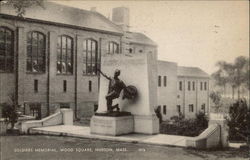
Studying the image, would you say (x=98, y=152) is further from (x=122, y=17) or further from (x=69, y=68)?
(x=122, y=17)

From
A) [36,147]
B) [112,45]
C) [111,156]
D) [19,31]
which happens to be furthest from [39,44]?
[111,156]

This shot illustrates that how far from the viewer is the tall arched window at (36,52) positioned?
2623 centimetres

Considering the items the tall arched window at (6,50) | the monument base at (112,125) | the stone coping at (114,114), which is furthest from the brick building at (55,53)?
the stone coping at (114,114)

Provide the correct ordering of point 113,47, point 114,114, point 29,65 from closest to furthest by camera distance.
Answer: point 114,114 < point 29,65 < point 113,47

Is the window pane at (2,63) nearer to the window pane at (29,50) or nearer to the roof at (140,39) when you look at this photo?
the window pane at (29,50)

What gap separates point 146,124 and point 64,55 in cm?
1674

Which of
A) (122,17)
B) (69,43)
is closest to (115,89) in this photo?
(69,43)

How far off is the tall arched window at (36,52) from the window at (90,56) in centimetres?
449

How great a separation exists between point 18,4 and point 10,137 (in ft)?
24.3

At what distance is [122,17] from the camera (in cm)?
3381

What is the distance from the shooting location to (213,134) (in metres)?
11.0

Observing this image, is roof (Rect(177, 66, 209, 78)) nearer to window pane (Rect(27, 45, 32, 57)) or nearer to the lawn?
window pane (Rect(27, 45, 32, 57))

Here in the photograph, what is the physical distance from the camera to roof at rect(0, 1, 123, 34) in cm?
2622

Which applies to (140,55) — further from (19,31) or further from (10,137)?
(19,31)
